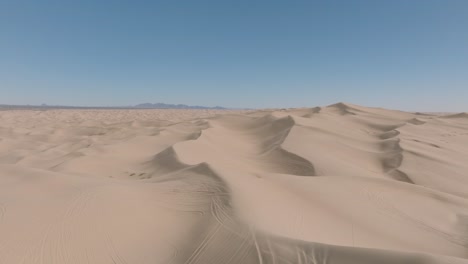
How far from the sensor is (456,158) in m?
7.35

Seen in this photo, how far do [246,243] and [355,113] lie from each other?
43.6ft

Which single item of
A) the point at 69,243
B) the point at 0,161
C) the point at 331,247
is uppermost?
Result: the point at 331,247

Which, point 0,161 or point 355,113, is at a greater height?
point 355,113

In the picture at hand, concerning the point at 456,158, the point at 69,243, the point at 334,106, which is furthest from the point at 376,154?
the point at 334,106

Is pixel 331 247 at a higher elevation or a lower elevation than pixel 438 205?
higher

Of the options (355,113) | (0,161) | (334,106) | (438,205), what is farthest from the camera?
(334,106)

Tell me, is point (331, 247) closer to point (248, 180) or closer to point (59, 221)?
point (248, 180)

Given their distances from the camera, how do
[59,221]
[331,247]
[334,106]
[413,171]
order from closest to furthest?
[331,247] → [59,221] → [413,171] → [334,106]

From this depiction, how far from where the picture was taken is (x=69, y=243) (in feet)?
8.97

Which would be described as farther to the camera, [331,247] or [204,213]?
[204,213]

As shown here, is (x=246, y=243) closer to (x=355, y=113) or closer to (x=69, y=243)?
(x=69, y=243)

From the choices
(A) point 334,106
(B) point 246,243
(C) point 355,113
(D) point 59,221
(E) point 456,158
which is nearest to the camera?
(B) point 246,243

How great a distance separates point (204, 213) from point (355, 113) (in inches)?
508

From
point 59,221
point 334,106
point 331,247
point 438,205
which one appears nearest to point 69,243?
point 59,221
